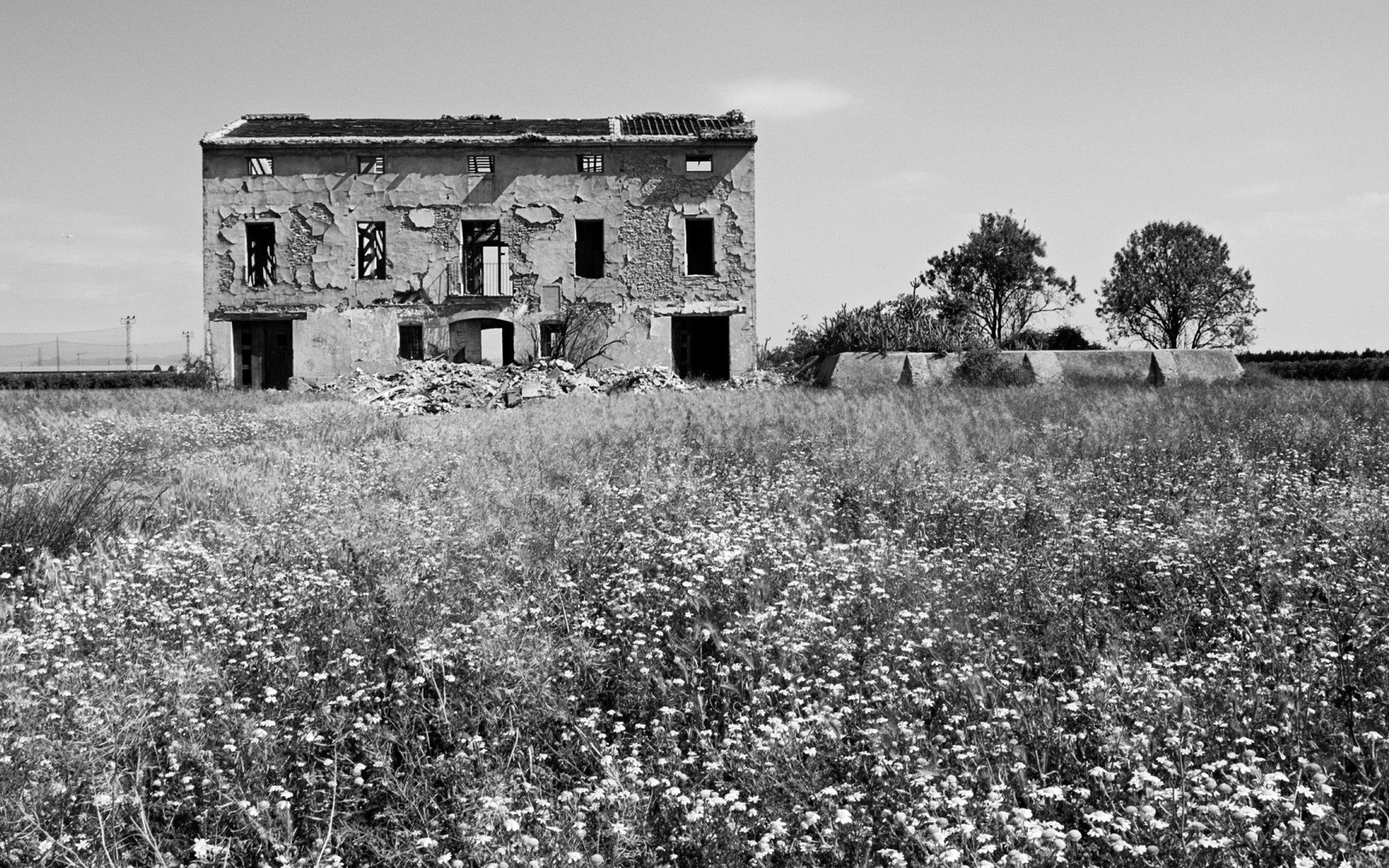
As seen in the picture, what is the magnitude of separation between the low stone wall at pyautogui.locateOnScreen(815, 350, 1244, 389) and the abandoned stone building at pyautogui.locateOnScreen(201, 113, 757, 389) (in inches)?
259

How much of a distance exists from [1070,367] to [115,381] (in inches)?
1038

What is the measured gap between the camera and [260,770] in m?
2.35

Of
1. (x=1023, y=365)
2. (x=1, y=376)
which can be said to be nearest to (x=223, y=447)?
(x=1023, y=365)

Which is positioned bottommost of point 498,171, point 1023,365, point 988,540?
point 988,540

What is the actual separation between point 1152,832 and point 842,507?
10.9ft

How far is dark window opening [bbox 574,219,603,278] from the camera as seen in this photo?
2505 centimetres

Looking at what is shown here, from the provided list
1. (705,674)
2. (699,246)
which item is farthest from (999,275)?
(705,674)

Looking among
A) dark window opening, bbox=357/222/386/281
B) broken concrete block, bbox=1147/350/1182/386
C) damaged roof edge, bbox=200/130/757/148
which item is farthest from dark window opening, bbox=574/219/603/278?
broken concrete block, bbox=1147/350/1182/386

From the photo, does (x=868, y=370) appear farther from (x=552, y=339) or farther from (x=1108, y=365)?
(x=552, y=339)

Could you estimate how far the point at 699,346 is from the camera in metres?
25.2

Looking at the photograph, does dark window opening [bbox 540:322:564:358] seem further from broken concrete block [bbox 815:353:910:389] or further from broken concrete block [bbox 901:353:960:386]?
broken concrete block [bbox 901:353:960:386]

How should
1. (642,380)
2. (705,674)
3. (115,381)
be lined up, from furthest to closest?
1. (115,381)
2. (642,380)
3. (705,674)

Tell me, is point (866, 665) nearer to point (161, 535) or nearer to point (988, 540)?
point (988, 540)

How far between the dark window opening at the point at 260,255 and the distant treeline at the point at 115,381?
2.82m
